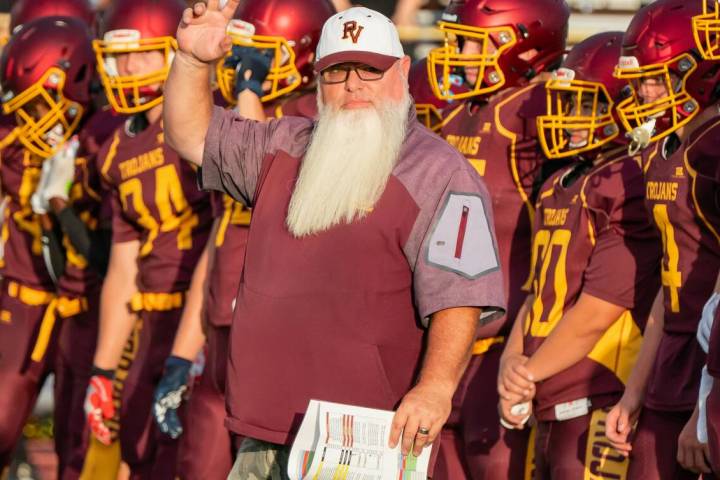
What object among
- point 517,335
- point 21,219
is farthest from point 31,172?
point 517,335

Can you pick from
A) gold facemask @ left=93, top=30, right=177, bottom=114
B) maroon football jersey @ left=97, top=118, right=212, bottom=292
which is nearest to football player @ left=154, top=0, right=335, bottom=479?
maroon football jersey @ left=97, top=118, right=212, bottom=292

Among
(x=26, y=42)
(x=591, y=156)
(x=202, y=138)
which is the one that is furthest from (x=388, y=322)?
(x=26, y=42)

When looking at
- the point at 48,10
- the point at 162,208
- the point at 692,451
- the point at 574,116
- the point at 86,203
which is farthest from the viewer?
the point at 48,10

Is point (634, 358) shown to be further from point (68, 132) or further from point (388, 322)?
point (68, 132)

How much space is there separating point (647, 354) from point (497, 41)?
171cm

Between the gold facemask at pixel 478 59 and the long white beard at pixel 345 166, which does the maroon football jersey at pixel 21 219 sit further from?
the long white beard at pixel 345 166

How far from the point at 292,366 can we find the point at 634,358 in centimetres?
165

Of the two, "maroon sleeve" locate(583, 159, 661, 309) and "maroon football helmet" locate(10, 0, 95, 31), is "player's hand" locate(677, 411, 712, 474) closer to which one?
"maroon sleeve" locate(583, 159, 661, 309)

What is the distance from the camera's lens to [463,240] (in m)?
4.39

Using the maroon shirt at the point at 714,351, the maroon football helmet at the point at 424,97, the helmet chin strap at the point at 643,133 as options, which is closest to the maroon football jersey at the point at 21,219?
the maroon football helmet at the point at 424,97

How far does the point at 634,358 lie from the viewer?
5.65 metres

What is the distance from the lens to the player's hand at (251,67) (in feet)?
21.8

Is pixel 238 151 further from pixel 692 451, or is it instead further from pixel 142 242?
pixel 142 242

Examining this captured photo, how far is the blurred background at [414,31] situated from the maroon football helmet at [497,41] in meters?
2.48
